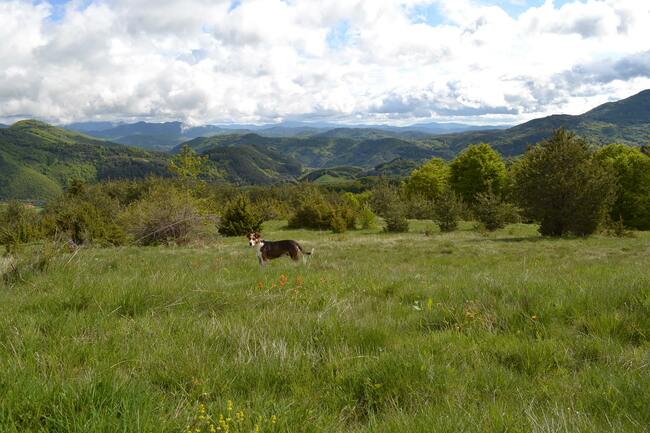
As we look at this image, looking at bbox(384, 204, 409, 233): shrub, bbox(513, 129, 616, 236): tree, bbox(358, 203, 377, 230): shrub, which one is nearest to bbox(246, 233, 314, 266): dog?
bbox(513, 129, 616, 236): tree

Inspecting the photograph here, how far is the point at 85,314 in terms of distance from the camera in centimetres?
393

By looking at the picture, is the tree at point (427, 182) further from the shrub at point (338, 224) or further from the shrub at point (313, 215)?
the shrub at point (338, 224)

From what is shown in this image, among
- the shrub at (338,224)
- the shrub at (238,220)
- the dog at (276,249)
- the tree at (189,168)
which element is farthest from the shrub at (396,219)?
the dog at (276,249)

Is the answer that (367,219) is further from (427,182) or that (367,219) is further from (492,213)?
(427,182)

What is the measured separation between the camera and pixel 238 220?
3581cm

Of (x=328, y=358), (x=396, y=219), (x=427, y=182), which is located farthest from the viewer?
(x=427, y=182)

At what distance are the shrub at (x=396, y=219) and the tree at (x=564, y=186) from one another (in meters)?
12.0

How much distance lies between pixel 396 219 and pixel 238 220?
47.0 ft

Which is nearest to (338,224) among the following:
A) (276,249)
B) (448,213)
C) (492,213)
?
(448,213)

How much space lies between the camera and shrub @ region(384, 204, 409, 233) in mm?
37000

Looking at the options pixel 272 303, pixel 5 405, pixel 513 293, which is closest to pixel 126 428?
pixel 5 405

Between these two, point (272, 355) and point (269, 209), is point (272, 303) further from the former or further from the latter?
point (269, 209)

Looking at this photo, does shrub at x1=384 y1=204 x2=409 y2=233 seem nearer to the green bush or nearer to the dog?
the green bush

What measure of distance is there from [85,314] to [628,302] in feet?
18.5
